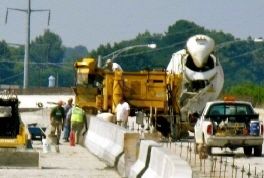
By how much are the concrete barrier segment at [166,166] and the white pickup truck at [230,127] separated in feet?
40.8

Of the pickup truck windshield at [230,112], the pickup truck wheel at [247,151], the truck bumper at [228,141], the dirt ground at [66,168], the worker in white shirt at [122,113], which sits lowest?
the dirt ground at [66,168]

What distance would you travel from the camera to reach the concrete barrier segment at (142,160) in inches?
910

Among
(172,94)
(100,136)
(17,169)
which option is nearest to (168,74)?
(172,94)

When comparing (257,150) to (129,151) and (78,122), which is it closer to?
(78,122)

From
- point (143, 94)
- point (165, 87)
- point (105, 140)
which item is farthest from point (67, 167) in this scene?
point (143, 94)

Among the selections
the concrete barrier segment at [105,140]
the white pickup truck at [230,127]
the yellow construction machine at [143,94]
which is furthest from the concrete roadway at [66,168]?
the yellow construction machine at [143,94]

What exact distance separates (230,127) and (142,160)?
12.1 m

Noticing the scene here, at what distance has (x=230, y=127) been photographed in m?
35.6

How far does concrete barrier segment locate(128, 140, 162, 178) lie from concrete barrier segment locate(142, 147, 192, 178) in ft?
1.01

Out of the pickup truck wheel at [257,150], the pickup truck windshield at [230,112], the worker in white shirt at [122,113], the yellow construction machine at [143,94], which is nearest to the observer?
the pickup truck windshield at [230,112]

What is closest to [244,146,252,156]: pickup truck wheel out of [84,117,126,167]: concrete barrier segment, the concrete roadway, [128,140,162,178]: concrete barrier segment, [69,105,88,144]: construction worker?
[84,117,126,167]: concrete barrier segment

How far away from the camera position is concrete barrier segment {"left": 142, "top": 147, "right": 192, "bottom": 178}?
713 inches

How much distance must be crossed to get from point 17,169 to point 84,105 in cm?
2169

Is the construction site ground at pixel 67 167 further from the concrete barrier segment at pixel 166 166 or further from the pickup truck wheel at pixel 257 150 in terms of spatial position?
the concrete barrier segment at pixel 166 166
